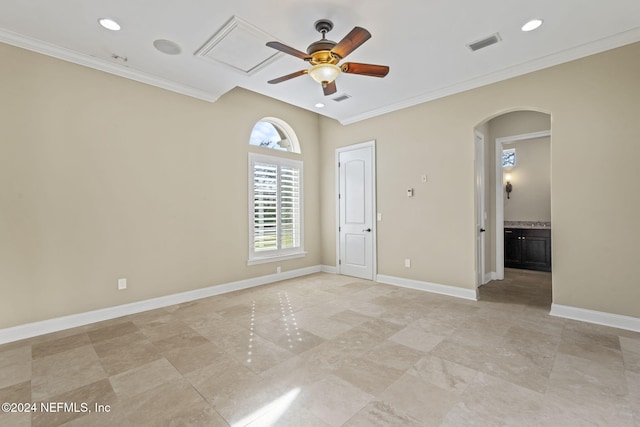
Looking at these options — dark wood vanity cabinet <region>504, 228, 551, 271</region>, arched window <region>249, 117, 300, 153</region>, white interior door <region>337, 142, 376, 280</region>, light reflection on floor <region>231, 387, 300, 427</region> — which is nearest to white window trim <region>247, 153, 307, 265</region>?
arched window <region>249, 117, 300, 153</region>

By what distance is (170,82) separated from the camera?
4.07 metres

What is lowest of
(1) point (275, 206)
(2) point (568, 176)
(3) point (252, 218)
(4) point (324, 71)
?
(3) point (252, 218)

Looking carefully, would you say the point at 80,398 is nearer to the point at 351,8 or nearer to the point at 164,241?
the point at 164,241

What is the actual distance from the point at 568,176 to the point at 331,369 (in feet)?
11.8

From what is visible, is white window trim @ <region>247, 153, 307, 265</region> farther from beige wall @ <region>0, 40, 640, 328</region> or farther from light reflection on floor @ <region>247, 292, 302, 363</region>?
light reflection on floor @ <region>247, 292, 302, 363</region>

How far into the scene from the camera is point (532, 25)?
289 cm

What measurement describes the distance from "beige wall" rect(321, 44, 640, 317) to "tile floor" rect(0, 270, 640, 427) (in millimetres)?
653

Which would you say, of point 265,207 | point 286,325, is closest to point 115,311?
point 286,325

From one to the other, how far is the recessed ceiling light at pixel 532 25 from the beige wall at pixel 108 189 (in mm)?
3957

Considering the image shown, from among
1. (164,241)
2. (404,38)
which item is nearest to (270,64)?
(404,38)

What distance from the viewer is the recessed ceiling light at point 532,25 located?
283 cm

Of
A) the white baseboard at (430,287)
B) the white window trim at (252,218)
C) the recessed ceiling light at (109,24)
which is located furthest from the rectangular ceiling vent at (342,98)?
the white baseboard at (430,287)

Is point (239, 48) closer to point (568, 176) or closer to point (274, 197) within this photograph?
point (274, 197)

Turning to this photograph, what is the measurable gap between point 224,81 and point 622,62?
4.75 m
